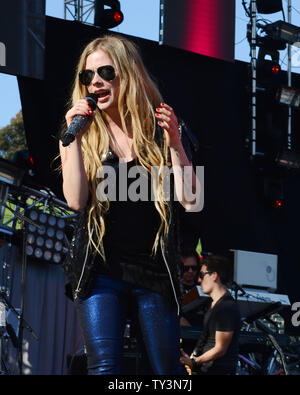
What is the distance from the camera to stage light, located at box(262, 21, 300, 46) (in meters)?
9.41

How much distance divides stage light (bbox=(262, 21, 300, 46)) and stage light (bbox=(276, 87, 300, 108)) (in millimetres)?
687

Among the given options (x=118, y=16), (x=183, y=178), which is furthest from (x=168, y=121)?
(x=118, y=16)

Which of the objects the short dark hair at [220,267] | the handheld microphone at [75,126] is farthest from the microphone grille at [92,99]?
the short dark hair at [220,267]

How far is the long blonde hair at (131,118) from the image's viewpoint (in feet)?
7.02

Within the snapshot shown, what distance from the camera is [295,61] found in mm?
9961

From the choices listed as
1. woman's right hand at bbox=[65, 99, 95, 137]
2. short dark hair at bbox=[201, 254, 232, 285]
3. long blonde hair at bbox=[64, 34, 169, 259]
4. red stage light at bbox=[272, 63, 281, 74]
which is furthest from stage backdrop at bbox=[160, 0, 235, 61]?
woman's right hand at bbox=[65, 99, 95, 137]

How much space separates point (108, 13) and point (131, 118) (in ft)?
20.9

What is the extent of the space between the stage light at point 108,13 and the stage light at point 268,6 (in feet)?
7.18

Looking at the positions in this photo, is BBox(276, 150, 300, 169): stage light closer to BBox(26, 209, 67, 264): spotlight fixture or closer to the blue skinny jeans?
BBox(26, 209, 67, 264): spotlight fixture

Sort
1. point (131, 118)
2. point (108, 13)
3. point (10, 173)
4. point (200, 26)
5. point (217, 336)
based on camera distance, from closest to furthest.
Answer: point (131, 118), point (217, 336), point (10, 173), point (108, 13), point (200, 26)

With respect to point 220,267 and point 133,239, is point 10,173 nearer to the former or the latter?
point 220,267

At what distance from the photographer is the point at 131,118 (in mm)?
2256

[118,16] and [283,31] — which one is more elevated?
[283,31]

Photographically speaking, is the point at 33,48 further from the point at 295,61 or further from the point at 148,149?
the point at 148,149
